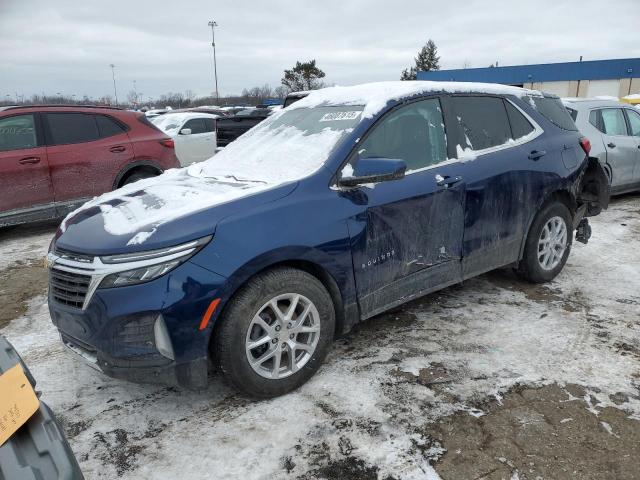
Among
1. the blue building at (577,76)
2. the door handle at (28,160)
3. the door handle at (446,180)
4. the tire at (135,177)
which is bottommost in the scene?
the tire at (135,177)

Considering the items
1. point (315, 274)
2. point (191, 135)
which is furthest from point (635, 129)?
point (191, 135)

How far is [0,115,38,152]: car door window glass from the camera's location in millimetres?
6410

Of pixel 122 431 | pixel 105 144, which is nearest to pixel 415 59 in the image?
pixel 105 144

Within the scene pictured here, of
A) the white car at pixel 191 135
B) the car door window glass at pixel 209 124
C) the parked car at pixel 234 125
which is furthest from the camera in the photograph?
the car door window glass at pixel 209 124

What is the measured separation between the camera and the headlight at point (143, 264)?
2.45 metres

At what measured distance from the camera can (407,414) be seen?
2689mm

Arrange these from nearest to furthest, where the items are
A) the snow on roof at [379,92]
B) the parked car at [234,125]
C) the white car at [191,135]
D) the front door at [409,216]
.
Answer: the front door at [409,216], the snow on roof at [379,92], the parked car at [234,125], the white car at [191,135]

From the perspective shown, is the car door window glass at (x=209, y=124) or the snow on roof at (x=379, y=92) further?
the car door window glass at (x=209, y=124)

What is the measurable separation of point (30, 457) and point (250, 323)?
1.33 m

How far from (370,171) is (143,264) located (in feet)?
4.66

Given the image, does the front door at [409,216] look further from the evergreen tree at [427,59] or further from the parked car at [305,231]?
the evergreen tree at [427,59]

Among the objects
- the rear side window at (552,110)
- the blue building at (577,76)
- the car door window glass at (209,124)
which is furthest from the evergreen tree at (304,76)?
the rear side window at (552,110)

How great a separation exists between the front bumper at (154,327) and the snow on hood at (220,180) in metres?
0.30

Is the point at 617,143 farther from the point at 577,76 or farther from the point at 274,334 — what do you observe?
the point at 577,76
